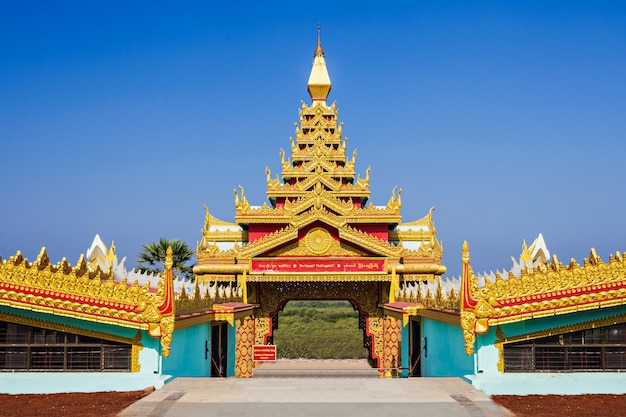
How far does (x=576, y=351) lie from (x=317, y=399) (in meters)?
5.37

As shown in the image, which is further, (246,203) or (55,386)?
(246,203)

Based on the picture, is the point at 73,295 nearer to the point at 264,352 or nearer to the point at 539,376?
the point at 539,376

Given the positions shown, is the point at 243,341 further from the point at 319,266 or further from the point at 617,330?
the point at 617,330

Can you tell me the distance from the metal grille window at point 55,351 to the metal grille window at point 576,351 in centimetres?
769

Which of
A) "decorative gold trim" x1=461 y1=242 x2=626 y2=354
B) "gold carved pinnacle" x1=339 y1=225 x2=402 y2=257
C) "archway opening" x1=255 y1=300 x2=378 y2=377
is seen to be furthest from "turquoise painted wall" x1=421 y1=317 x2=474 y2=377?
"gold carved pinnacle" x1=339 y1=225 x2=402 y2=257

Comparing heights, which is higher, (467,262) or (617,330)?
(467,262)

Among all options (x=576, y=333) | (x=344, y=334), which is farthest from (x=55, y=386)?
(x=344, y=334)

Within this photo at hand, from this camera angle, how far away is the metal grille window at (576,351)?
47.5 feet

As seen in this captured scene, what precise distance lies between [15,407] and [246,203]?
56.8 feet

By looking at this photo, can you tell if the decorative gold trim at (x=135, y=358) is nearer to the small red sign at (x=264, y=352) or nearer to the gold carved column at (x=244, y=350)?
the small red sign at (x=264, y=352)

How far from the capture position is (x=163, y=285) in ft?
47.7

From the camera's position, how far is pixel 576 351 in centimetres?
1457

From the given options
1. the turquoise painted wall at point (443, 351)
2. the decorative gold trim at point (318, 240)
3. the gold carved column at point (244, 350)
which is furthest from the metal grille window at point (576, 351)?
the gold carved column at point (244, 350)

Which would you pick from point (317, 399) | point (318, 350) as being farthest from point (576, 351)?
point (318, 350)
